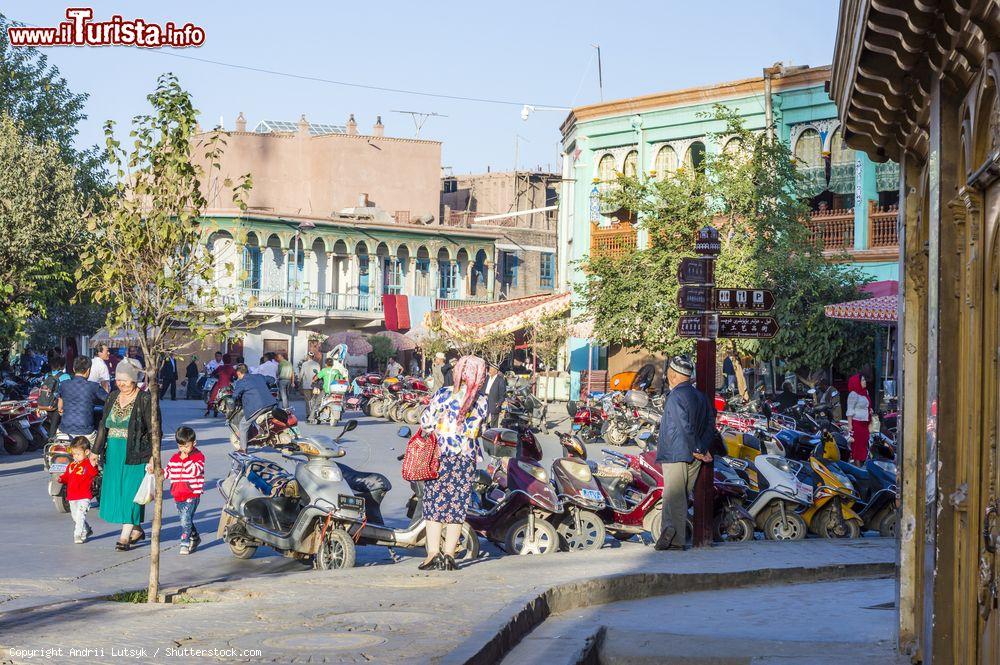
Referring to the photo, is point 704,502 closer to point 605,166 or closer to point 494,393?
point 494,393

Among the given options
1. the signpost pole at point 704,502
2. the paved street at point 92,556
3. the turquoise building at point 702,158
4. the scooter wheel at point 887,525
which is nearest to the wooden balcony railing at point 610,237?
the turquoise building at point 702,158

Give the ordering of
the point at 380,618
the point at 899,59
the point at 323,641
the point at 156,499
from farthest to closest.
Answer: the point at 156,499, the point at 380,618, the point at 323,641, the point at 899,59

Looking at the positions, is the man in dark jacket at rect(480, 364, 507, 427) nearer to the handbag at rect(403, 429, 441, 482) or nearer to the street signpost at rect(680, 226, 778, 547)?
the street signpost at rect(680, 226, 778, 547)

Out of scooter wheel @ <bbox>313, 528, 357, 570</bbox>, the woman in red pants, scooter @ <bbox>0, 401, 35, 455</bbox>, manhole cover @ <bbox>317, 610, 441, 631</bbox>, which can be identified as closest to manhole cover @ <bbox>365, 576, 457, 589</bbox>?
scooter wheel @ <bbox>313, 528, 357, 570</bbox>

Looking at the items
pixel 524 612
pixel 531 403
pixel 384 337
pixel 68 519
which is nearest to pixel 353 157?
pixel 384 337

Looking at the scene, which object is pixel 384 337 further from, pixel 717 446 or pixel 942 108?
pixel 942 108

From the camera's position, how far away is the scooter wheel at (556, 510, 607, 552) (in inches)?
474

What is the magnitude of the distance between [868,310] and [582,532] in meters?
9.94

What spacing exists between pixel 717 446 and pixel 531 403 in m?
16.6

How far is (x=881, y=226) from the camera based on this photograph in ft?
109

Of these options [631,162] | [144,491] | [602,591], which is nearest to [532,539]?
[602,591]

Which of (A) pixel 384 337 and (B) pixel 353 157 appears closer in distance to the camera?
(A) pixel 384 337

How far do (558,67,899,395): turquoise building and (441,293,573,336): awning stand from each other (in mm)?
1646

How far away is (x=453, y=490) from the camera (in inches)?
399
